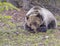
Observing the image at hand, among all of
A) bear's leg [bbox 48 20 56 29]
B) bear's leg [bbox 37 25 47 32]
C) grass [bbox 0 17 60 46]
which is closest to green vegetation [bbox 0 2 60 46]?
grass [bbox 0 17 60 46]

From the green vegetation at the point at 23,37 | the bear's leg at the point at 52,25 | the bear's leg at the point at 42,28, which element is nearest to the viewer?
the green vegetation at the point at 23,37

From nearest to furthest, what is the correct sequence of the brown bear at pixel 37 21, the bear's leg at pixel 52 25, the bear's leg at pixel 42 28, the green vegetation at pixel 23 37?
the green vegetation at pixel 23 37 → the brown bear at pixel 37 21 → the bear's leg at pixel 42 28 → the bear's leg at pixel 52 25

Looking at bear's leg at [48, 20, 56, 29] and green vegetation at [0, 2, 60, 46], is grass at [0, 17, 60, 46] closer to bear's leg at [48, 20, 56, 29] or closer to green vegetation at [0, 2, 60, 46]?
green vegetation at [0, 2, 60, 46]

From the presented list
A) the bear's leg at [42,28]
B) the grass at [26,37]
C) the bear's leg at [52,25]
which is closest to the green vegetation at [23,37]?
the grass at [26,37]

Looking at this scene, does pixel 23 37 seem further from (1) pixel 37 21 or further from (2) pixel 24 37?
(1) pixel 37 21

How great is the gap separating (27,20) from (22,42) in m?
1.36

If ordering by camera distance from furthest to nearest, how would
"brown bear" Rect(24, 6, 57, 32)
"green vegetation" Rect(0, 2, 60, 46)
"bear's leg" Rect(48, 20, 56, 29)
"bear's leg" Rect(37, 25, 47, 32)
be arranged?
"bear's leg" Rect(48, 20, 56, 29) → "bear's leg" Rect(37, 25, 47, 32) → "brown bear" Rect(24, 6, 57, 32) → "green vegetation" Rect(0, 2, 60, 46)

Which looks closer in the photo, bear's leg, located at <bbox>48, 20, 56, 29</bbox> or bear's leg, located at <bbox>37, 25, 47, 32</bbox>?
bear's leg, located at <bbox>37, 25, 47, 32</bbox>

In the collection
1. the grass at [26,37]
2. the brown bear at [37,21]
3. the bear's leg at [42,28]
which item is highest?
the brown bear at [37,21]

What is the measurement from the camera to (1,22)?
Answer: 862cm

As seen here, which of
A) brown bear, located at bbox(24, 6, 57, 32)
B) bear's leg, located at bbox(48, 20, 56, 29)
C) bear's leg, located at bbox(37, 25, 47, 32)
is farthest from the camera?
bear's leg, located at bbox(48, 20, 56, 29)

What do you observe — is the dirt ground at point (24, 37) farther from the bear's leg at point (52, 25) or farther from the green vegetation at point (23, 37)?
the bear's leg at point (52, 25)

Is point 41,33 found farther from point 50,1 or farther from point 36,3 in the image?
point 50,1

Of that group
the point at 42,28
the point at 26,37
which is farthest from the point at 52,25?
the point at 26,37
